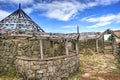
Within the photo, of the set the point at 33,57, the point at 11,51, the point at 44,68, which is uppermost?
the point at 11,51

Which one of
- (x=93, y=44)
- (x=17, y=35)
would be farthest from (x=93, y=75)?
(x=93, y=44)

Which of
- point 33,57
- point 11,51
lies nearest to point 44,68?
point 33,57

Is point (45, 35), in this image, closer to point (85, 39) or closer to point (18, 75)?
point (18, 75)

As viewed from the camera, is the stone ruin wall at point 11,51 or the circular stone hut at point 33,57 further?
the stone ruin wall at point 11,51

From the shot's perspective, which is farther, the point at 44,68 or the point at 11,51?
the point at 11,51

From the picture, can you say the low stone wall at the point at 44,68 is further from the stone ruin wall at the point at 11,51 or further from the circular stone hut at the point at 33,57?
the stone ruin wall at the point at 11,51

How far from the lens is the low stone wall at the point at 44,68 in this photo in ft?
36.9

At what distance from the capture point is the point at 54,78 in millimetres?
11891

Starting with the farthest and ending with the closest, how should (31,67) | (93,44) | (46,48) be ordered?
(93,44) → (46,48) → (31,67)

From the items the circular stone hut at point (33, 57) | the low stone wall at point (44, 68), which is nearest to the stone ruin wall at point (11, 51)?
the circular stone hut at point (33, 57)

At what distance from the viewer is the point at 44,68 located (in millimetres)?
11375

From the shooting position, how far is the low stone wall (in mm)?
11242

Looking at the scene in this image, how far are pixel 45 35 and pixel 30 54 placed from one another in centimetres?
228

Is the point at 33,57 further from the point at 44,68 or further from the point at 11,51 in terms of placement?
the point at 44,68
